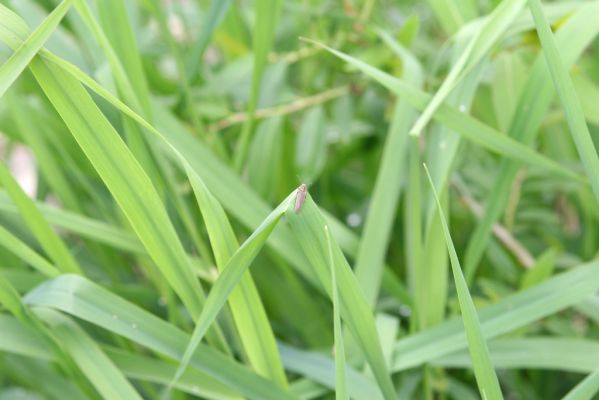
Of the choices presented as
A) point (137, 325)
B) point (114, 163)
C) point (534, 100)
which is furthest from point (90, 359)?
point (534, 100)

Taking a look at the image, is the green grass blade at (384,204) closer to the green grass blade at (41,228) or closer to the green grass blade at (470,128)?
the green grass blade at (470,128)

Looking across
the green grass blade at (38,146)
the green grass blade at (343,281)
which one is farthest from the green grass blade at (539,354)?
the green grass blade at (38,146)

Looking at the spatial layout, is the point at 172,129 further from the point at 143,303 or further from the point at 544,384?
the point at 544,384

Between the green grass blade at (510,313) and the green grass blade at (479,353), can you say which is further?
the green grass blade at (510,313)

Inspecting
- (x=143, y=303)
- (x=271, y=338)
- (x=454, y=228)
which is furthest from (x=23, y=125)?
(x=454, y=228)

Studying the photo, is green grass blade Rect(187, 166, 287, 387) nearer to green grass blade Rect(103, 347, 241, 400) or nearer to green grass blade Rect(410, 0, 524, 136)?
green grass blade Rect(103, 347, 241, 400)

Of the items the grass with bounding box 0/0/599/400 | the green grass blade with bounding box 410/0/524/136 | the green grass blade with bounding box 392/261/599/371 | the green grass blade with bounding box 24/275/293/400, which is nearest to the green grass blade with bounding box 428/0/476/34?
the grass with bounding box 0/0/599/400
